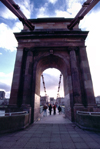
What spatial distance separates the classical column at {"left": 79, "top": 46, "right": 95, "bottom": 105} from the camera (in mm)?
9570

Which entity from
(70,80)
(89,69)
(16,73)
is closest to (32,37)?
(16,73)

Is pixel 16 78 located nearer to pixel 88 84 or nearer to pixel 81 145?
pixel 88 84

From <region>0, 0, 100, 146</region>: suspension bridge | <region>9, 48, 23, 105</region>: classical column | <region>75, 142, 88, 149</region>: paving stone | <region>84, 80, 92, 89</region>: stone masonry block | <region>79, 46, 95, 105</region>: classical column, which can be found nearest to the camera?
<region>75, 142, 88, 149</region>: paving stone

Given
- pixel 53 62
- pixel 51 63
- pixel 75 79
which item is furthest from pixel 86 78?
pixel 51 63

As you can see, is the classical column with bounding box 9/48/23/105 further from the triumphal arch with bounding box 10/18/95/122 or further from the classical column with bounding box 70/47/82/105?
the classical column with bounding box 70/47/82/105

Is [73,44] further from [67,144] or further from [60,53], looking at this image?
[67,144]

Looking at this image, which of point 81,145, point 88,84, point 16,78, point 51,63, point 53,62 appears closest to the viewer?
point 81,145

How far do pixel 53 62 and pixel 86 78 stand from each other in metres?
6.08

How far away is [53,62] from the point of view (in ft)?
46.3

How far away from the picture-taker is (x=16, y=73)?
35.0ft

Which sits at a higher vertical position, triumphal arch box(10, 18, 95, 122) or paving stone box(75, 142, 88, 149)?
triumphal arch box(10, 18, 95, 122)

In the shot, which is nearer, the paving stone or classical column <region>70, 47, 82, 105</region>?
the paving stone

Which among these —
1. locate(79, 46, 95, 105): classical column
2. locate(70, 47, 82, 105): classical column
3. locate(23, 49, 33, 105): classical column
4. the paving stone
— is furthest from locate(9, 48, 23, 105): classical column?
locate(79, 46, 95, 105): classical column

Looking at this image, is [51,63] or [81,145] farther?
[51,63]
